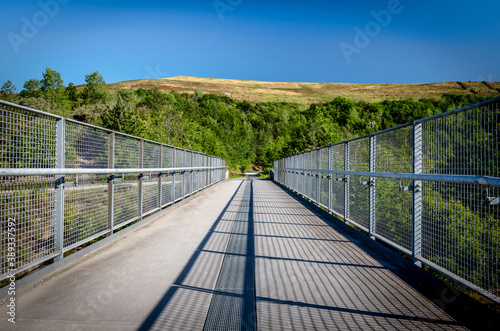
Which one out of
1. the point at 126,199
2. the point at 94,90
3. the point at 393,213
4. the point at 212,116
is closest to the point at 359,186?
the point at 393,213

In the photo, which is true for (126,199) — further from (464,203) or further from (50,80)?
(50,80)

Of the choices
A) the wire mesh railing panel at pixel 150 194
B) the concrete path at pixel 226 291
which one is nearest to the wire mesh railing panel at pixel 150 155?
the wire mesh railing panel at pixel 150 194

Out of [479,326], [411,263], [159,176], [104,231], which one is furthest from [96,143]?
[479,326]

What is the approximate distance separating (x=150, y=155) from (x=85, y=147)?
263cm

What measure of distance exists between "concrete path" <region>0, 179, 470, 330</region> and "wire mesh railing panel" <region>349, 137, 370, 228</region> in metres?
0.71

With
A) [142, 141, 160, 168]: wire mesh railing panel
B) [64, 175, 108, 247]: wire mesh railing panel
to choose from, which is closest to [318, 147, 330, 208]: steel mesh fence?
[142, 141, 160, 168]: wire mesh railing panel

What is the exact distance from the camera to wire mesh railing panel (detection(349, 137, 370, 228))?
5.15 metres

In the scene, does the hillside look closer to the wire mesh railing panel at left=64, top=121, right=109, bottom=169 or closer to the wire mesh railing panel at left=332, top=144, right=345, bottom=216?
the wire mesh railing panel at left=332, top=144, right=345, bottom=216

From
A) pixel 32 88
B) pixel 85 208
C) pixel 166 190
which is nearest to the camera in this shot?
pixel 85 208

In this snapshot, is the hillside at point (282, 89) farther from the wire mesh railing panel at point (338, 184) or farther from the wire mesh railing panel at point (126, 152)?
the wire mesh railing panel at point (126, 152)

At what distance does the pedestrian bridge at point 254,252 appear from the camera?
2.38 metres

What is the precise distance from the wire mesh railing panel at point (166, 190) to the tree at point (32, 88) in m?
83.0

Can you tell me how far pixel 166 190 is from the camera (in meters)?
8.07

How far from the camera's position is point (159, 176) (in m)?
7.21
